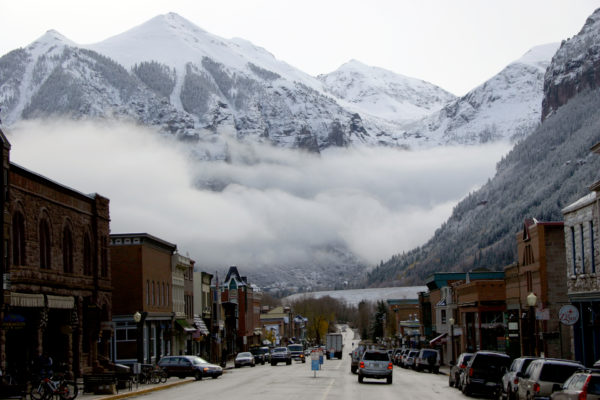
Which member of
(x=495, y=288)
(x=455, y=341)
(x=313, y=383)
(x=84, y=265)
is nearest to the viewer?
(x=313, y=383)

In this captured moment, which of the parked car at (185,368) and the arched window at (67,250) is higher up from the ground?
the arched window at (67,250)

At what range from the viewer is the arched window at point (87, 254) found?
5538 centimetres

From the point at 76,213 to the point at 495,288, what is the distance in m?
37.1

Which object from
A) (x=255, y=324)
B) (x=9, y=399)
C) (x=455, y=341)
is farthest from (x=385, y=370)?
(x=255, y=324)

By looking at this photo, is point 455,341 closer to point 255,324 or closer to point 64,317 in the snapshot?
point 64,317

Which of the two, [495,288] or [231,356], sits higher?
[495,288]

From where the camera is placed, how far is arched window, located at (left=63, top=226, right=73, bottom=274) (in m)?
51.8

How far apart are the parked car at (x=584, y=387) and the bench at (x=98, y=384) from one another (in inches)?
895

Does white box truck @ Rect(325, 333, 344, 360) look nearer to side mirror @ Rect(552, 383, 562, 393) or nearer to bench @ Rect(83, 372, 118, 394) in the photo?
bench @ Rect(83, 372, 118, 394)

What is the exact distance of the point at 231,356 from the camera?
125 metres

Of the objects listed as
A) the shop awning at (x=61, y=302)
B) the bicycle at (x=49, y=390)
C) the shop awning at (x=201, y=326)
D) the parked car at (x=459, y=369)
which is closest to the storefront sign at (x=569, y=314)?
the parked car at (x=459, y=369)

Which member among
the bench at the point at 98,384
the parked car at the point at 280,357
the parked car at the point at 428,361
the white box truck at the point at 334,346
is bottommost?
the white box truck at the point at 334,346

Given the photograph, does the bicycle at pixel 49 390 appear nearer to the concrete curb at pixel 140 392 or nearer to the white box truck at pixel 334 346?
the concrete curb at pixel 140 392

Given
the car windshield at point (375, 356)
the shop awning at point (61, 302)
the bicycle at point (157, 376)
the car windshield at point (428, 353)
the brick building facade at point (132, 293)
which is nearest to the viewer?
the shop awning at point (61, 302)
